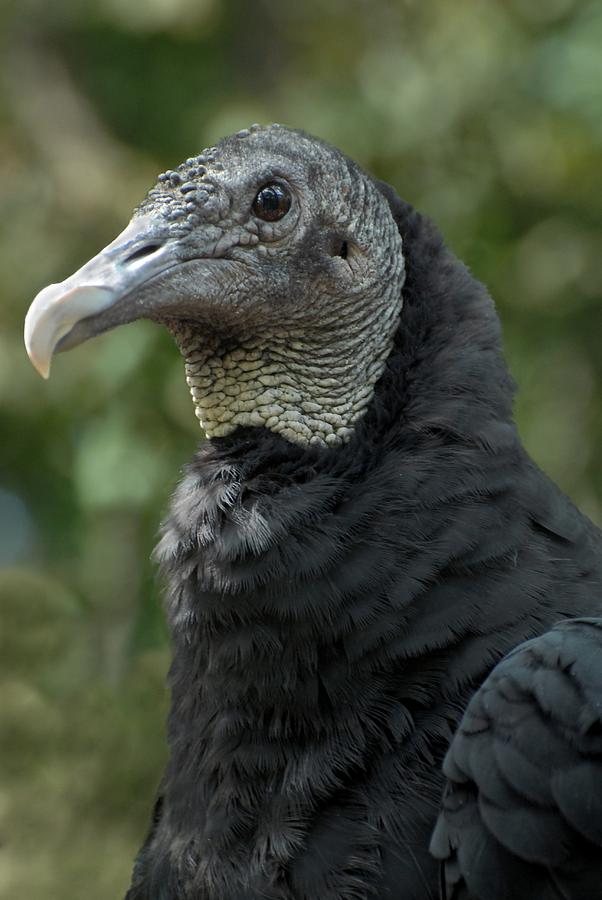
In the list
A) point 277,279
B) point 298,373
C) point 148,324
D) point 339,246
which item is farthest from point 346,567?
point 148,324

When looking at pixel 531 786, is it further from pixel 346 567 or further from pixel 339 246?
pixel 339 246

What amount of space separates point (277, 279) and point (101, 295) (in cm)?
49

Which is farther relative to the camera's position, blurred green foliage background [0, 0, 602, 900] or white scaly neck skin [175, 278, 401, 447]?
blurred green foliage background [0, 0, 602, 900]

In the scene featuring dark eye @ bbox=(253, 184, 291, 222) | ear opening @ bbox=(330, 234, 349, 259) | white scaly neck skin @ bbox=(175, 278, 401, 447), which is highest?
dark eye @ bbox=(253, 184, 291, 222)

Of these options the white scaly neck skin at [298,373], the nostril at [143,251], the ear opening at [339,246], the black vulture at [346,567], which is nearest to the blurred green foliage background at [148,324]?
the black vulture at [346,567]

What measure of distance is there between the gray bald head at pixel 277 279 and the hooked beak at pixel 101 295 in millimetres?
11

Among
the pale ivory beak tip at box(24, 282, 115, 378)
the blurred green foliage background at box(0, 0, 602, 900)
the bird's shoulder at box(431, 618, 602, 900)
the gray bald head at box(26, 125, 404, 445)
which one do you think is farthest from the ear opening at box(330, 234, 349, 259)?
the blurred green foliage background at box(0, 0, 602, 900)

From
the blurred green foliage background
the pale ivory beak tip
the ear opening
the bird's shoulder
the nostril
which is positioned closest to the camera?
the bird's shoulder

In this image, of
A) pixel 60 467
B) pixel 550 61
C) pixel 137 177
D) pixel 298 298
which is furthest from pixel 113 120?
pixel 298 298

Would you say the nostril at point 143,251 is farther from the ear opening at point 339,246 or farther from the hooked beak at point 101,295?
the ear opening at point 339,246

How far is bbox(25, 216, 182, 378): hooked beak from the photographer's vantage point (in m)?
2.35

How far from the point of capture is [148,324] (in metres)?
4.42

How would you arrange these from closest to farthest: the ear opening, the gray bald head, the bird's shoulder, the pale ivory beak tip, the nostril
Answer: the bird's shoulder, the pale ivory beak tip, the nostril, the gray bald head, the ear opening

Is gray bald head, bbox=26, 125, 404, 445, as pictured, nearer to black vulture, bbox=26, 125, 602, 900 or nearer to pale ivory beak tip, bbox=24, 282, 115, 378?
black vulture, bbox=26, 125, 602, 900
